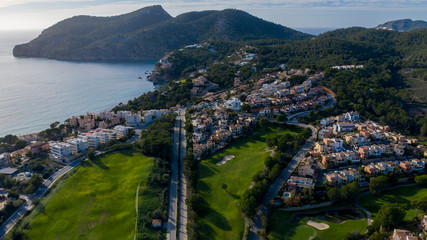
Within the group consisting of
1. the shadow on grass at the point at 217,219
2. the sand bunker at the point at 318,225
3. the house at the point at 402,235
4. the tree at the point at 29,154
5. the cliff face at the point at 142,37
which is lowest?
the sand bunker at the point at 318,225

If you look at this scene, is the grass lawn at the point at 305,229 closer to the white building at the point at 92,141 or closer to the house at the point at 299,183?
the house at the point at 299,183

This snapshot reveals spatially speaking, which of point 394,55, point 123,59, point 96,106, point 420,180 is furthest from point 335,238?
point 123,59

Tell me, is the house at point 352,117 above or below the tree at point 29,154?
above

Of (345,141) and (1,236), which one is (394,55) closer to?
(345,141)

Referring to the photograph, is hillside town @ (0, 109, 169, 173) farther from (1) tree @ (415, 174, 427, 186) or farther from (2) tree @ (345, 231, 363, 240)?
(1) tree @ (415, 174, 427, 186)

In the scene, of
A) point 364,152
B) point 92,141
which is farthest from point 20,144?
point 364,152

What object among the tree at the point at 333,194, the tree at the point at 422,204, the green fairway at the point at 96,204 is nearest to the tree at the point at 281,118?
the tree at the point at 333,194

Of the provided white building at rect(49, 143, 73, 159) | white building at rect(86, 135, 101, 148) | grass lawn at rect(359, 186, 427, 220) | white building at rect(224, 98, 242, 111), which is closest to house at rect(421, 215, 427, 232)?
grass lawn at rect(359, 186, 427, 220)
